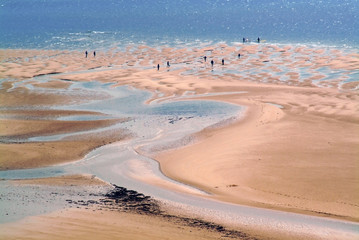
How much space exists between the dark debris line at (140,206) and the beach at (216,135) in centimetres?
21

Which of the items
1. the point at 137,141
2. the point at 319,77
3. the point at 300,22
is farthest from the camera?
the point at 300,22

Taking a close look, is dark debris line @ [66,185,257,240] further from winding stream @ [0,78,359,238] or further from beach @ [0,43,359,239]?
winding stream @ [0,78,359,238]

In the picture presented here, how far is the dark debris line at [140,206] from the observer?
36.0 feet

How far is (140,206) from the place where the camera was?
40.8ft

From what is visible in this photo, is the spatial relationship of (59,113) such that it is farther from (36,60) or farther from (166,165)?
(36,60)

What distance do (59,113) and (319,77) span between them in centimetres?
2111

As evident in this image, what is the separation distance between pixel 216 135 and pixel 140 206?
28.6 ft

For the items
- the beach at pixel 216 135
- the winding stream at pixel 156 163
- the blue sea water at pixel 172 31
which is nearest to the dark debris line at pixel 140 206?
the beach at pixel 216 135

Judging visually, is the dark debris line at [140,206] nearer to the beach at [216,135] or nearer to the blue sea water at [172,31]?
the beach at [216,135]

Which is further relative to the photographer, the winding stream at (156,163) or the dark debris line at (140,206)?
the winding stream at (156,163)

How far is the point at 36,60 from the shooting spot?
4834cm

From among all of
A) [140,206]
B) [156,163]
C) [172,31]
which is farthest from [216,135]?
[172,31]

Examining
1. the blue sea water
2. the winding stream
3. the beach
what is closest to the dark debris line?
the beach

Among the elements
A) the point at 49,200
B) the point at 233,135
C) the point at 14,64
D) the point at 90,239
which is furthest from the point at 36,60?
the point at 90,239
